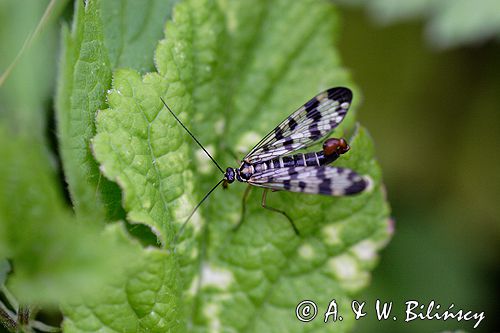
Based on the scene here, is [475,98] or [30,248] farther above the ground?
[475,98]

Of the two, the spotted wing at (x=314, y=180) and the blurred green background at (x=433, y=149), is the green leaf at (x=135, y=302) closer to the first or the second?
the spotted wing at (x=314, y=180)

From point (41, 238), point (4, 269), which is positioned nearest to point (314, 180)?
point (4, 269)

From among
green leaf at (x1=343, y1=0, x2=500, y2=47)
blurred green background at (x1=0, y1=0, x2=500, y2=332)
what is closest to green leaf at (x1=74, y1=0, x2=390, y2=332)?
green leaf at (x1=343, y1=0, x2=500, y2=47)

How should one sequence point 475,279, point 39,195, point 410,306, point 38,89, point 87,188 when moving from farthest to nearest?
point 475,279 → point 410,306 → point 38,89 → point 87,188 → point 39,195

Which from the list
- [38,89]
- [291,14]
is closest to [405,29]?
[291,14]

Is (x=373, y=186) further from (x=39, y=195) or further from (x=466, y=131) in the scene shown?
(x=466, y=131)

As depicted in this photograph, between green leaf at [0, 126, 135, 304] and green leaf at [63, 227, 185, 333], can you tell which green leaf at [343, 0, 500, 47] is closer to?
green leaf at [63, 227, 185, 333]
